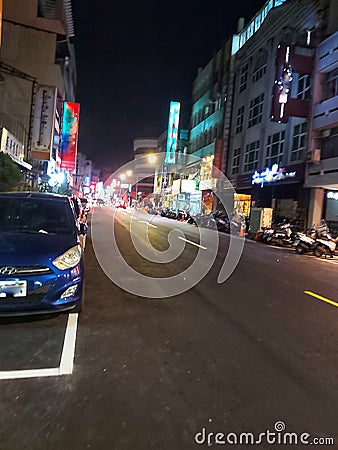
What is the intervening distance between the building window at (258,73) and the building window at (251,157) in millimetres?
6476

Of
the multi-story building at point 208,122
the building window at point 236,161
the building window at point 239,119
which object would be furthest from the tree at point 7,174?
the building window at point 239,119

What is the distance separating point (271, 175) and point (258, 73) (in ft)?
43.0

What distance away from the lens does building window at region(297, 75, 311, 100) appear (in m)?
25.5

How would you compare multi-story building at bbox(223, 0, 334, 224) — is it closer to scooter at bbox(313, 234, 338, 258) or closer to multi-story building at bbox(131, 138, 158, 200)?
scooter at bbox(313, 234, 338, 258)

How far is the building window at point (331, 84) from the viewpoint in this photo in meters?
23.2

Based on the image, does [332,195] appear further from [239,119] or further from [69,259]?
[69,259]

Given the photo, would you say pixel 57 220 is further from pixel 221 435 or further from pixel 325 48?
pixel 325 48

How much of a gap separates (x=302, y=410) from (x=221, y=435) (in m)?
0.85

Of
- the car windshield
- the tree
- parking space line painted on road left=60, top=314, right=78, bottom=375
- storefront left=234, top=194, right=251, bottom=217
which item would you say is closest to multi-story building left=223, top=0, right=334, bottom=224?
storefront left=234, top=194, right=251, bottom=217

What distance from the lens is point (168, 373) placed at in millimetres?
3707

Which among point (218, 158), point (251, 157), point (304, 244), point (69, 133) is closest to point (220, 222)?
point (251, 157)

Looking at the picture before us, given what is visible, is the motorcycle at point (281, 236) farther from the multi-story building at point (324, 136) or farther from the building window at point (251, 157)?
the building window at point (251, 157)

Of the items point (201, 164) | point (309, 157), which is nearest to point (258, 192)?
point (309, 157)

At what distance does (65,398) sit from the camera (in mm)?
3129
